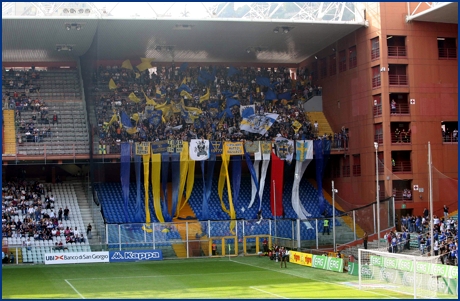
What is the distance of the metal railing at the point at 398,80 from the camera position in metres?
53.5

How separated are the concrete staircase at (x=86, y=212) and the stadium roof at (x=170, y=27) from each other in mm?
11662

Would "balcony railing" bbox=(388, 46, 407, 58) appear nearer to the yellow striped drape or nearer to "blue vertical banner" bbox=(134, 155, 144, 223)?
the yellow striped drape

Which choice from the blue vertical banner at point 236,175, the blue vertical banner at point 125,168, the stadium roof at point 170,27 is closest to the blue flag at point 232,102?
the stadium roof at point 170,27

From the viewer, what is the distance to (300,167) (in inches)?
2281

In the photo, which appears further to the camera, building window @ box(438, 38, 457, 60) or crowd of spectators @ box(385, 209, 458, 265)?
building window @ box(438, 38, 457, 60)

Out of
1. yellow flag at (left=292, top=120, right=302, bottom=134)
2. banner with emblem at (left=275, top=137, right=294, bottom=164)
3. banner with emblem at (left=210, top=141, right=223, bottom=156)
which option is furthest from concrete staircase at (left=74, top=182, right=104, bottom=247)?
yellow flag at (left=292, top=120, right=302, bottom=134)

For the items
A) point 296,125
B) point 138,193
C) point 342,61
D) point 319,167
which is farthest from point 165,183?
point 342,61

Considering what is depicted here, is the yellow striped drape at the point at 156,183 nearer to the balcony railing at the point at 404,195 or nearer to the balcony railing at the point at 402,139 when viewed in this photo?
the balcony railing at the point at 404,195

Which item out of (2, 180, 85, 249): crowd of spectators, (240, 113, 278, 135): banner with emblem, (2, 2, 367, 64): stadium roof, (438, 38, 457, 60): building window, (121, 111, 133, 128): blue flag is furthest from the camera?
(240, 113, 278, 135): banner with emblem

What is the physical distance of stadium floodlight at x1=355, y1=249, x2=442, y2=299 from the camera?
3095 centimetres

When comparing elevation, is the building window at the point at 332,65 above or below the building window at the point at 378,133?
above

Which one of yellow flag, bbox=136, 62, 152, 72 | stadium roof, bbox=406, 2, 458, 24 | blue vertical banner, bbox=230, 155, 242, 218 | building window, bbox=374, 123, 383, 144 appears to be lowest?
blue vertical banner, bbox=230, 155, 242, 218

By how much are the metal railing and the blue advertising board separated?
21.1 m

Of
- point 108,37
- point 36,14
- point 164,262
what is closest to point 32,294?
point 164,262
